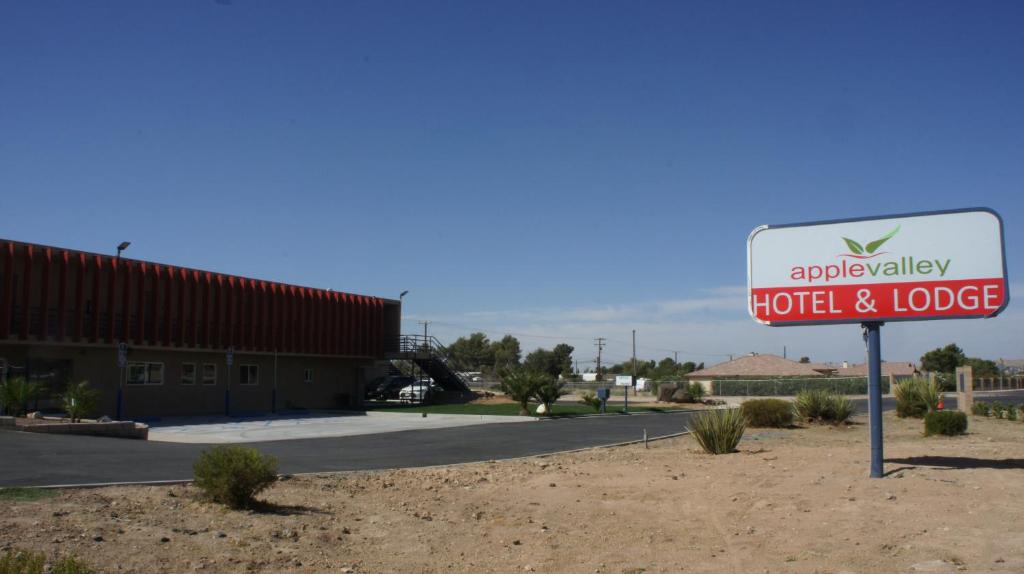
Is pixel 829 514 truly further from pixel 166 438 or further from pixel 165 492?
pixel 166 438

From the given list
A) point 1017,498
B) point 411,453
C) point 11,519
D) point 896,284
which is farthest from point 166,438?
point 1017,498

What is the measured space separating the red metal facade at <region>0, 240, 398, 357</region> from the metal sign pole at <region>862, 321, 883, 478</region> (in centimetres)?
2615

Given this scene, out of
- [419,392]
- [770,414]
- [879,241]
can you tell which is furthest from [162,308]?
[879,241]

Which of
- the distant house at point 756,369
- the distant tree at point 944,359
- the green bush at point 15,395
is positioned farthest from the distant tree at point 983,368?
the green bush at point 15,395

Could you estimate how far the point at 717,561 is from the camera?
9.25m

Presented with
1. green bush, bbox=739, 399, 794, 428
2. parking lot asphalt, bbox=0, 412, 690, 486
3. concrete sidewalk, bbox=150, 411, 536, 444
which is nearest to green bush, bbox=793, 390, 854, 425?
green bush, bbox=739, 399, 794, 428

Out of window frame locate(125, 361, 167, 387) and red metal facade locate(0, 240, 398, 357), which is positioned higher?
red metal facade locate(0, 240, 398, 357)

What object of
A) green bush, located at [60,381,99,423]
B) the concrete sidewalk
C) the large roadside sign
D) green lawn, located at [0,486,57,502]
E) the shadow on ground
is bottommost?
the concrete sidewalk

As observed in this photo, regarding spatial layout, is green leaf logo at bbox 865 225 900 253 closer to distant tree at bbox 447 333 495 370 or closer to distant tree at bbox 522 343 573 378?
distant tree at bbox 522 343 573 378

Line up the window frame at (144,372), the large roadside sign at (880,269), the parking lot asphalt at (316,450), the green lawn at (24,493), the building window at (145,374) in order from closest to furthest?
the green lawn at (24,493)
the parking lot asphalt at (316,450)
the large roadside sign at (880,269)
the window frame at (144,372)
the building window at (145,374)

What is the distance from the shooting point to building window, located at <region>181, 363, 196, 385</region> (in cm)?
3578

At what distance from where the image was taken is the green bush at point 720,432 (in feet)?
61.3

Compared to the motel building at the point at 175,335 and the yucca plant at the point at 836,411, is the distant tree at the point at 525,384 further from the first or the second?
the yucca plant at the point at 836,411

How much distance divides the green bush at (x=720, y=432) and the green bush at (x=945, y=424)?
7435mm
